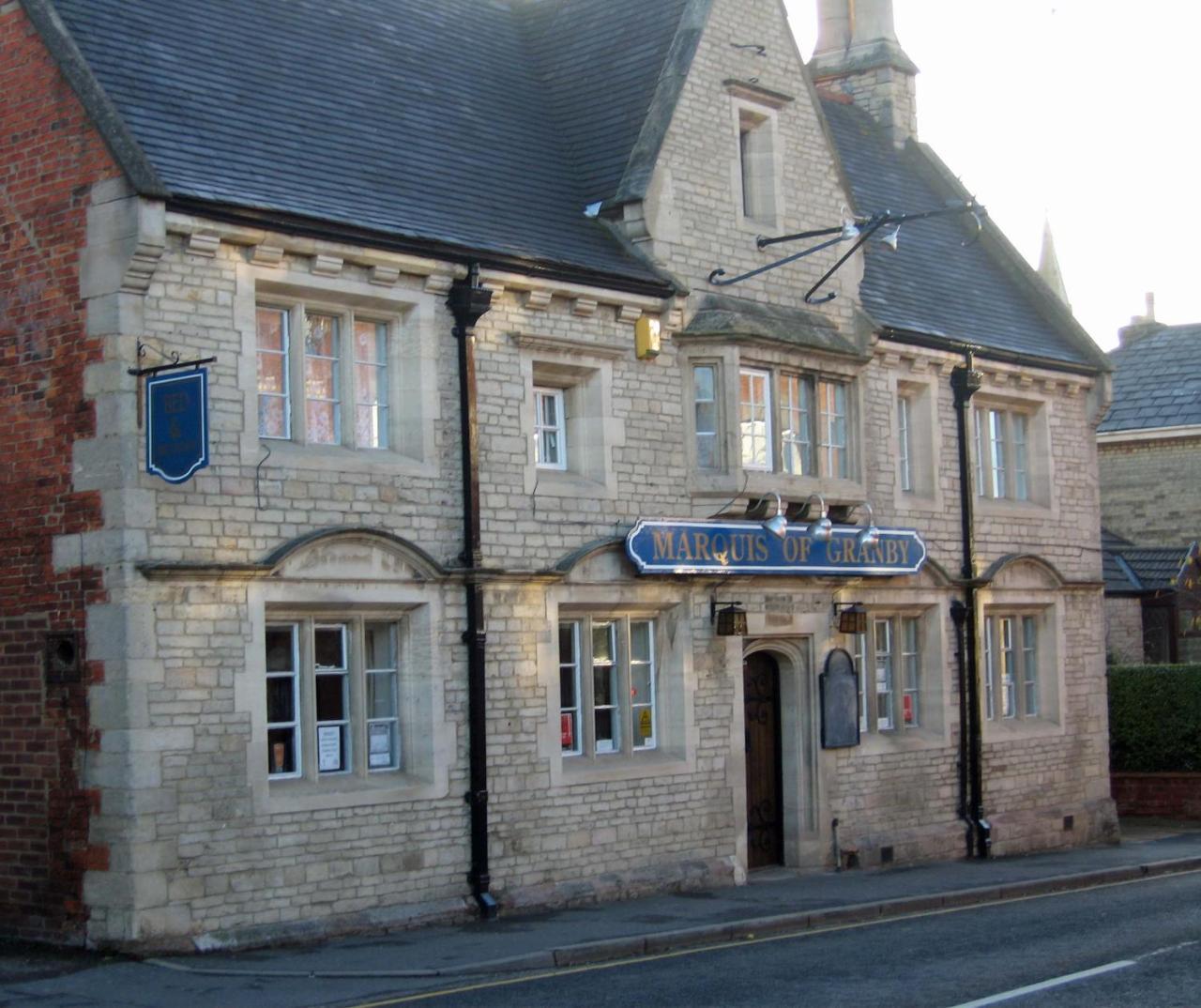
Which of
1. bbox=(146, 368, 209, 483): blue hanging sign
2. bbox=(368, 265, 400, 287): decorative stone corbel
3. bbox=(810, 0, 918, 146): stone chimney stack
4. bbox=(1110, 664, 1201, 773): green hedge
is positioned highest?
bbox=(810, 0, 918, 146): stone chimney stack

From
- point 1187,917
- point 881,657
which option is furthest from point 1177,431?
point 1187,917

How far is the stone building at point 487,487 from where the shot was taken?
1456cm

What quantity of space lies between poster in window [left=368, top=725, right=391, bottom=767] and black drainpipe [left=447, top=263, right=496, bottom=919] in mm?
745

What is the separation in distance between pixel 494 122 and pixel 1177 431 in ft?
70.3

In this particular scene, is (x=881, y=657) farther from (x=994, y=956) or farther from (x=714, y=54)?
(x=994, y=956)

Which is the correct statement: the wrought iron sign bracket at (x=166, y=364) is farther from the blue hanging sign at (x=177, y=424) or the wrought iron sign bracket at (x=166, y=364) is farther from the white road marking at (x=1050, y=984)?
the white road marking at (x=1050, y=984)

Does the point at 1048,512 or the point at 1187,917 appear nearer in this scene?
the point at 1187,917

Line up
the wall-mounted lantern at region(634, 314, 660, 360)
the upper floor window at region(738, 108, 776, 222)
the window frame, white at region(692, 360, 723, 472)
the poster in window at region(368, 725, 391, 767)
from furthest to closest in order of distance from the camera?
the upper floor window at region(738, 108, 776, 222), the window frame, white at region(692, 360, 723, 472), the wall-mounted lantern at region(634, 314, 660, 360), the poster in window at region(368, 725, 391, 767)

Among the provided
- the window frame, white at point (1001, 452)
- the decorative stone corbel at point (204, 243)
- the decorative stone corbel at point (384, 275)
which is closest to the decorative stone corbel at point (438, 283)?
the decorative stone corbel at point (384, 275)

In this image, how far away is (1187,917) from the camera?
621 inches

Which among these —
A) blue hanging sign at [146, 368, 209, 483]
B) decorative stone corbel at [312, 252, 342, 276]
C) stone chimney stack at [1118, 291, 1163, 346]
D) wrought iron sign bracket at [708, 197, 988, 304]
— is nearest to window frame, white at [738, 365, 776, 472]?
wrought iron sign bracket at [708, 197, 988, 304]

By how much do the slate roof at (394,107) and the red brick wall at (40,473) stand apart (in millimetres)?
591

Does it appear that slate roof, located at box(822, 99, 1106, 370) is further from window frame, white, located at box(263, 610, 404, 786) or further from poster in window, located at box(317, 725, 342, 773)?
poster in window, located at box(317, 725, 342, 773)

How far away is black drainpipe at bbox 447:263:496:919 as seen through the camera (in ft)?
54.3
